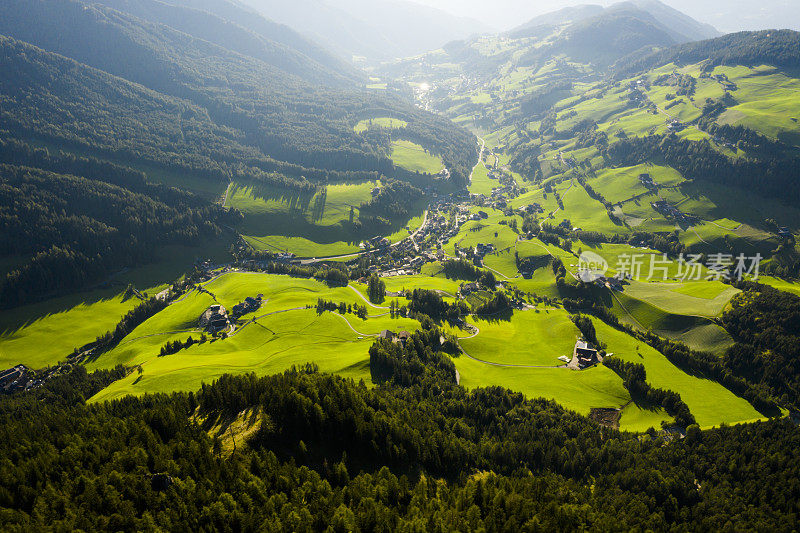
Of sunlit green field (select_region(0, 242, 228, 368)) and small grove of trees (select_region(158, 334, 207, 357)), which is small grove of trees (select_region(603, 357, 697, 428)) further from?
sunlit green field (select_region(0, 242, 228, 368))

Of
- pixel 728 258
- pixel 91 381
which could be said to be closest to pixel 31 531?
pixel 91 381

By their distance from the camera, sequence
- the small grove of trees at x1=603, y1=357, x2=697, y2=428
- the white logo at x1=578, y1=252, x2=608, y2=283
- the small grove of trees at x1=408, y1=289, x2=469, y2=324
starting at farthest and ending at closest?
the white logo at x1=578, y1=252, x2=608, y2=283, the small grove of trees at x1=408, y1=289, x2=469, y2=324, the small grove of trees at x1=603, y1=357, x2=697, y2=428

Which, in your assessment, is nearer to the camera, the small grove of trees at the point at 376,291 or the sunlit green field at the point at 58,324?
the sunlit green field at the point at 58,324

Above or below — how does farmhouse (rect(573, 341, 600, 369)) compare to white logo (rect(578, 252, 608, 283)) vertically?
below

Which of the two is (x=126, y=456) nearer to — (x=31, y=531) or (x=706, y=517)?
(x=31, y=531)

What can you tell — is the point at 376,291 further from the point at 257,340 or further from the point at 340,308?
the point at 257,340

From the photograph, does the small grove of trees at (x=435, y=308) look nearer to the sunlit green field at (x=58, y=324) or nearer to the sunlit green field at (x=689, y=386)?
the sunlit green field at (x=689, y=386)

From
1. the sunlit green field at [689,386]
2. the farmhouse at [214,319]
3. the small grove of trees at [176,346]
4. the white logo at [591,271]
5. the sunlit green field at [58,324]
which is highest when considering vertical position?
the white logo at [591,271]

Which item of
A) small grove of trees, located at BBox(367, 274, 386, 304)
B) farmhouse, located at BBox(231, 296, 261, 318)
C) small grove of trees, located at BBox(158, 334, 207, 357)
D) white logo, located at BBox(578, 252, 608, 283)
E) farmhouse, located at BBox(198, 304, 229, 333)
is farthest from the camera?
white logo, located at BBox(578, 252, 608, 283)

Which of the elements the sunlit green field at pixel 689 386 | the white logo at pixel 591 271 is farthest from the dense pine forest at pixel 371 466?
the white logo at pixel 591 271

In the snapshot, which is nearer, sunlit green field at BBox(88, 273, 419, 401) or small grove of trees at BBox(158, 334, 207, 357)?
sunlit green field at BBox(88, 273, 419, 401)

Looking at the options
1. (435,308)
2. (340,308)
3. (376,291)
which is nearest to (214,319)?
(340,308)

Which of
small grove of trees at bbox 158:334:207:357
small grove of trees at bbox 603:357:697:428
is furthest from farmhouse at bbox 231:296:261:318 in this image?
small grove of trees at bbox 603:357:697:428
